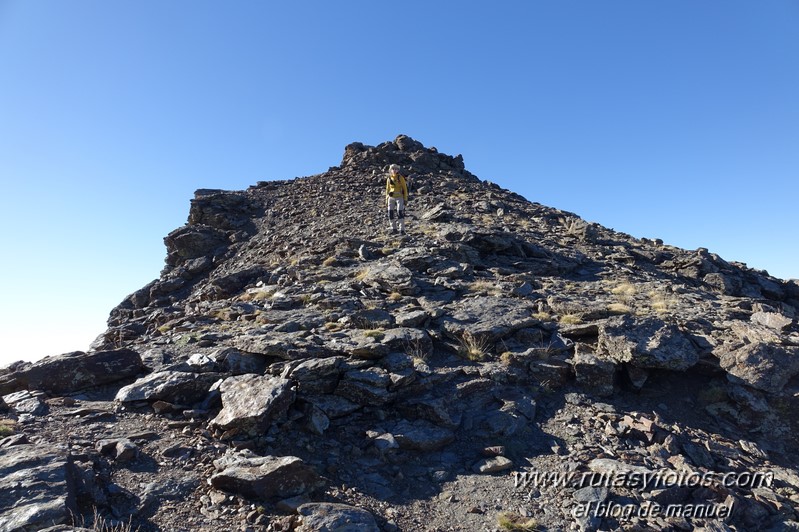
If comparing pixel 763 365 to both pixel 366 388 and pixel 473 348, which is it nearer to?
pixel 473 348

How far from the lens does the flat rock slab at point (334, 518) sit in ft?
17.7

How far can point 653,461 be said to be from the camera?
23.6 feet

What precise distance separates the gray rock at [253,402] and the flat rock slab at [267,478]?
2.84 ft

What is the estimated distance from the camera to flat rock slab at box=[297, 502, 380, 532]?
5.40 meters

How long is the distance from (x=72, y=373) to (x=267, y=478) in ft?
19.5

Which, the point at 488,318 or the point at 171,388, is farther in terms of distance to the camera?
the point at 488,318

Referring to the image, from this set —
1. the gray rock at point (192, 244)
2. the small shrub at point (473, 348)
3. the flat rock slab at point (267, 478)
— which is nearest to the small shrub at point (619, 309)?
the small shrub at point (473, 348)

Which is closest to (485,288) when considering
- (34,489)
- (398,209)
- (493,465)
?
(493,465)

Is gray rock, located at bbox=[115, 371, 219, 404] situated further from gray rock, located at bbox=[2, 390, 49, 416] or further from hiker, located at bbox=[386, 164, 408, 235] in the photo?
hiker, located at bbox=[386, 164, 408, 235]

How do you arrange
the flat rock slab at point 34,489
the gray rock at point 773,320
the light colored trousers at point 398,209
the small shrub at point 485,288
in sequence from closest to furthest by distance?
the flat rock slab at point 34,489 → the gray rock at point 773,320 → the small shrub at point 485,288 → the light colored trousers at point 398,209

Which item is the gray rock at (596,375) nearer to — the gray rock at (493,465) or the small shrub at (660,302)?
the gray rock at (493,465)

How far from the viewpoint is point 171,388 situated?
8.27 m

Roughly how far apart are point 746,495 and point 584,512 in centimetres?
304

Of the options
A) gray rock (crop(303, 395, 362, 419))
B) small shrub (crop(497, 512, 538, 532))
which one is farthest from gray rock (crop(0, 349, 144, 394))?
small shrub (crop(497, 512, 538, 532))
